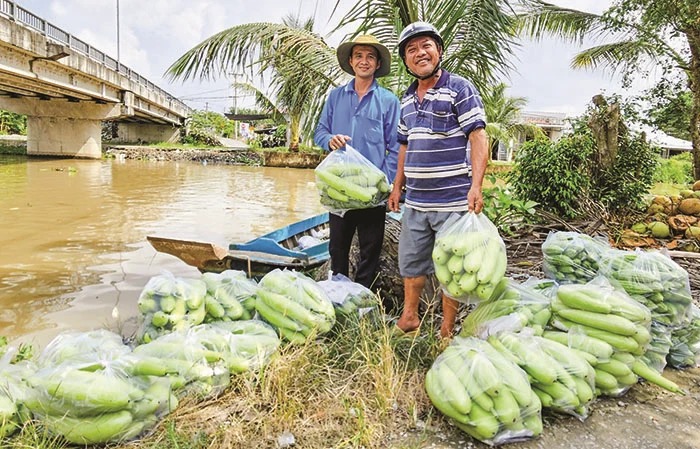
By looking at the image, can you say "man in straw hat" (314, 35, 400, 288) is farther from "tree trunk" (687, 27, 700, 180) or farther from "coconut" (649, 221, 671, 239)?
"tree trunk" (687, 27, 700, 180)

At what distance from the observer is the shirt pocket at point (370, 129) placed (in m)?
3.31

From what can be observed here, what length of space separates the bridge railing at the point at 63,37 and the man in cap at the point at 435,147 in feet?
45.7

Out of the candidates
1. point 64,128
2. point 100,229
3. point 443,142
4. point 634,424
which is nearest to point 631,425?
point 634,424

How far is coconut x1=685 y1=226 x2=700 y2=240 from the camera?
527 cm

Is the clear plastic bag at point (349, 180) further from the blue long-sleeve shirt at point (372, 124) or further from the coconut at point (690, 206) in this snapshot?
the coconut at point (690, 206)

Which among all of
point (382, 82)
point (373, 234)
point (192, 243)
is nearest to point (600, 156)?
point (382, 82)

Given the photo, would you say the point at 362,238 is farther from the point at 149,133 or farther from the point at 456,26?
the point at 149,133

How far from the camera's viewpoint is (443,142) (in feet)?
8.86

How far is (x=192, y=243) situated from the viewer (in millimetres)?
4043


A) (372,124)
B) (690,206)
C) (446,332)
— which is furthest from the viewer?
(690,206)

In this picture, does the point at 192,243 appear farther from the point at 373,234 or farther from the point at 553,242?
the point at 553,242

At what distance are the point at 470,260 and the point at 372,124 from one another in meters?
1.38

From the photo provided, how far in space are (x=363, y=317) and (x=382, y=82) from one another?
13.4 feet

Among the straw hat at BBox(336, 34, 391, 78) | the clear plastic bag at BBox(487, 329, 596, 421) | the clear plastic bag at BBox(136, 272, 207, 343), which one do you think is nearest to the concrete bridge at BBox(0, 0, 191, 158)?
the straw hat at BBox(336, 34, 391, 78)
